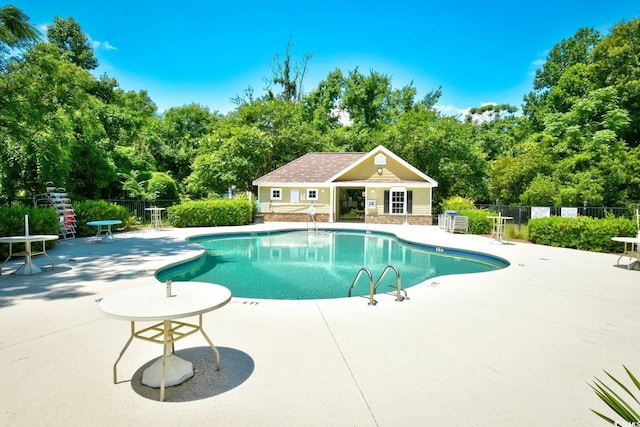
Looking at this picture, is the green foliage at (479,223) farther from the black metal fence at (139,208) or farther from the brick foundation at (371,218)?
the black metal fence at (139,208)

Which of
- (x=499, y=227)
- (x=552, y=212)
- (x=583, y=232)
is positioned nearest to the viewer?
(x=583, y=232)

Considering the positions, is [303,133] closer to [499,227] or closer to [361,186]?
[361,186]

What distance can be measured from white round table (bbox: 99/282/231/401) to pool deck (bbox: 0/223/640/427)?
0.13m

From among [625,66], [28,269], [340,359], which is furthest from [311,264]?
[625,66]

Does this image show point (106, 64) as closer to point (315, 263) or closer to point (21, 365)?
point (315, 263)

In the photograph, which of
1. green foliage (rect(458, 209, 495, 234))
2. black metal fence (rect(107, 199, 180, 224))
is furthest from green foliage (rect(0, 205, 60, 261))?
green foliage (rect(458, 209, 495, 234))

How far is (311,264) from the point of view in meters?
10.5

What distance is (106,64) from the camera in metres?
24.5

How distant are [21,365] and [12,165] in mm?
16566

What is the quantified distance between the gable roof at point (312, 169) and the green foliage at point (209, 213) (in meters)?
3.81

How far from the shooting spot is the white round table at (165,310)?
105 inches

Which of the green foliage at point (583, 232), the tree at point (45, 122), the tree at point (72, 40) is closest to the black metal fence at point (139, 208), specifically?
the tree at point (45, 122)

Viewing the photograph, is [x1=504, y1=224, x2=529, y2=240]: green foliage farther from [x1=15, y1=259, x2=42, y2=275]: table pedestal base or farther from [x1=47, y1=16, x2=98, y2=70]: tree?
[x1=47, y1=16, x2=98, y2=70]: tree

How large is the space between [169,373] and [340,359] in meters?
1.64
